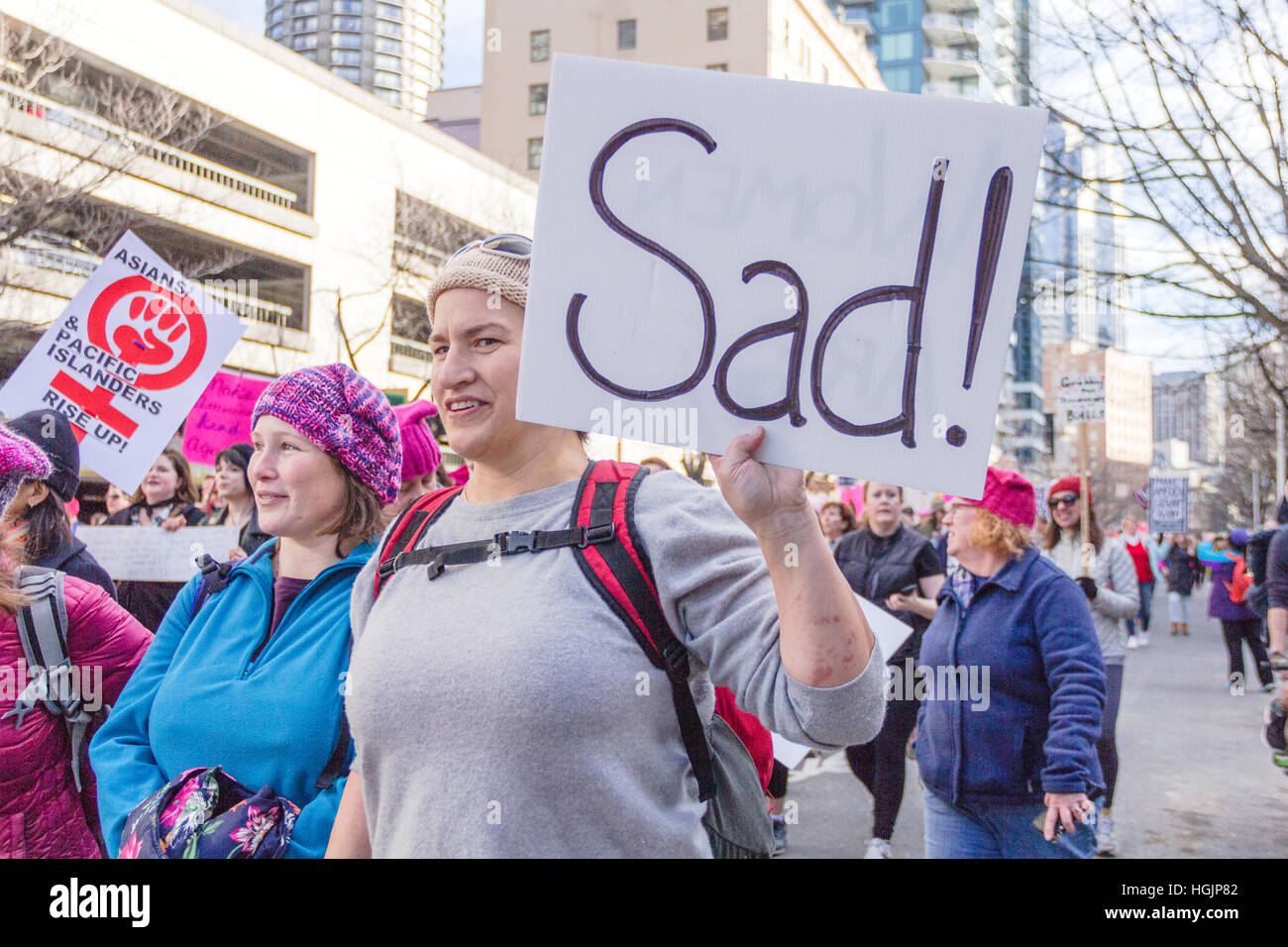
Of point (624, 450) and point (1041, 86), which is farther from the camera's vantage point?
point (624, 450)

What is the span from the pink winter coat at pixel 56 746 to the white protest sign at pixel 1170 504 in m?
22.3

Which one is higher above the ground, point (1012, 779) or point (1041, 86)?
point (1041, 86)

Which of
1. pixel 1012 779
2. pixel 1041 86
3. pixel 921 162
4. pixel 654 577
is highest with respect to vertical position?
pixel 1041 86

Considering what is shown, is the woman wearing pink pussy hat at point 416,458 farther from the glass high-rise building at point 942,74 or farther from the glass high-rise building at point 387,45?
the glass high-rise building at point 387,45

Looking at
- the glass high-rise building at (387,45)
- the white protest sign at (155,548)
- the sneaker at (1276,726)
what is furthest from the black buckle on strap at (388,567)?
the glass high-rise building at (387,45)

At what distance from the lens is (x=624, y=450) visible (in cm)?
3653

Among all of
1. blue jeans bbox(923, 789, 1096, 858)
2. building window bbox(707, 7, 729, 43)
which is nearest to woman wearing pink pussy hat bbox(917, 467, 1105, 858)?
blue jeans bbox(923, 789, 1096, 858)

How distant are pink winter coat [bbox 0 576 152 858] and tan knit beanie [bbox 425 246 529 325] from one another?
1.62 metres

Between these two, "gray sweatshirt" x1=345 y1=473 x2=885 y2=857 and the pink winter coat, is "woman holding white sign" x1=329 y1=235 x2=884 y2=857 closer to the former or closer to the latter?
"gray sweatshirt" x1=345 y1=473 x2=885 y2=857

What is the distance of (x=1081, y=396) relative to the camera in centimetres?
1005

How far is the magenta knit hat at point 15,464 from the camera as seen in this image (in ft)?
10.3
